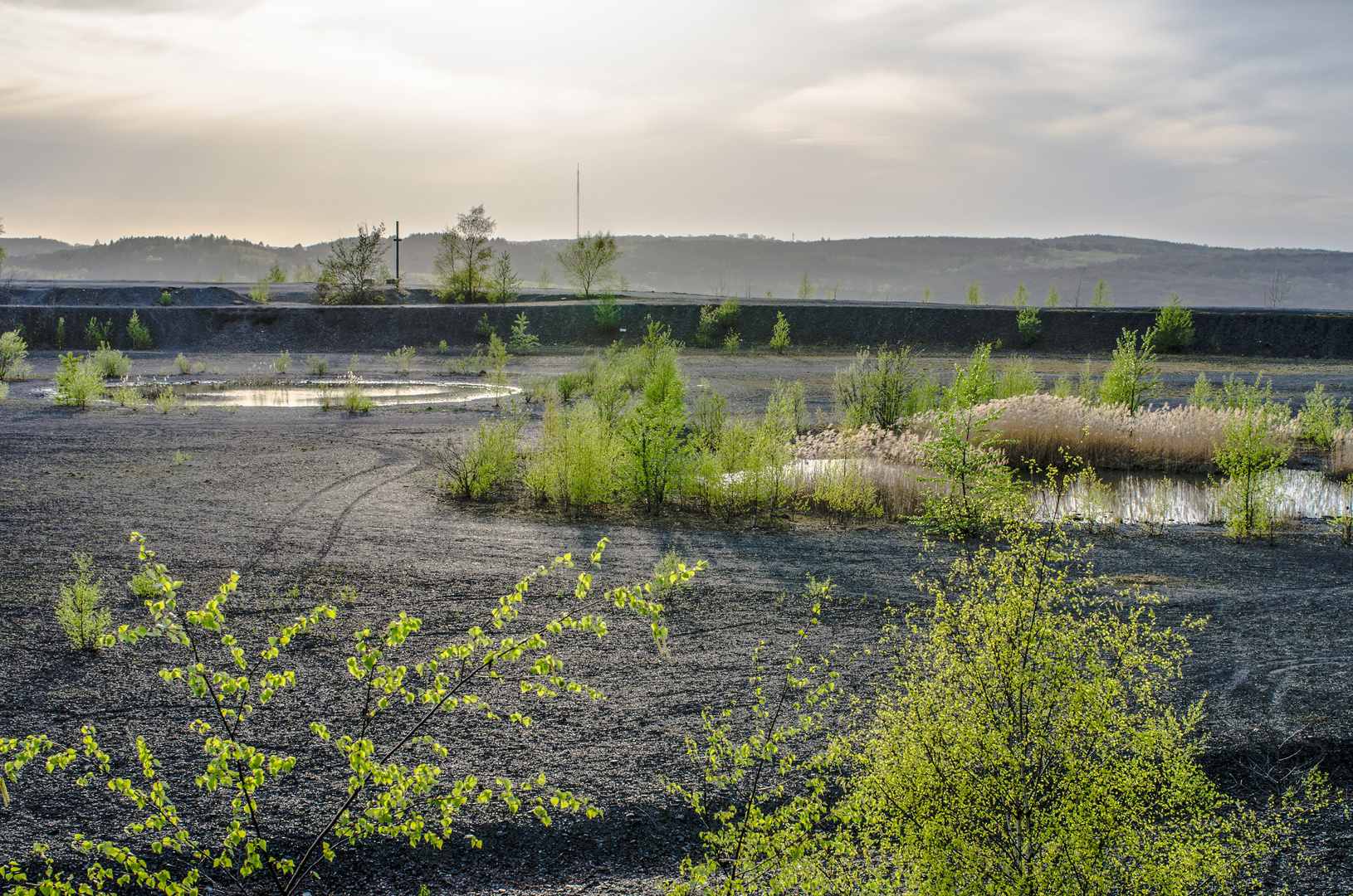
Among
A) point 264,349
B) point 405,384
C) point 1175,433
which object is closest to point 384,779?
point 1175,433

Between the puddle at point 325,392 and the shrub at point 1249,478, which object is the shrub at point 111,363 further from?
the shrub at point 1249,478

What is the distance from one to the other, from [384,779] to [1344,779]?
213 inches

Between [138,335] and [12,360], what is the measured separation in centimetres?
788

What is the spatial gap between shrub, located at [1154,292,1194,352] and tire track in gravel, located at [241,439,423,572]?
32.7m

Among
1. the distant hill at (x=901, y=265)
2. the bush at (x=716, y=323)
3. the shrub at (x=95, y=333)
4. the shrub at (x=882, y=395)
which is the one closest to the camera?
the shrub at (x=882, y=395)

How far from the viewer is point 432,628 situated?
6.63 meters

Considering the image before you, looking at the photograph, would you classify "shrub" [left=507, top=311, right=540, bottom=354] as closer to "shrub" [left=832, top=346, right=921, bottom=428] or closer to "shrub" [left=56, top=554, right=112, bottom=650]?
"shrub" [left=832, top=346, right=921, bottom=428]

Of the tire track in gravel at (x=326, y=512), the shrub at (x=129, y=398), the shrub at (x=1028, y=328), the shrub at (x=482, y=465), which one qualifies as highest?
the shrub at (x=1028, y=328)

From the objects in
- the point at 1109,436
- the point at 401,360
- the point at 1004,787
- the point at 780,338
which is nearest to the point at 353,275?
the point at 401,360

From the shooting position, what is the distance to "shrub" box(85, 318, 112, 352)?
1382 inches

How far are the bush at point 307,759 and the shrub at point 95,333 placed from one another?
34.8m

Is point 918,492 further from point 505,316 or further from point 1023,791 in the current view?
point 505,316

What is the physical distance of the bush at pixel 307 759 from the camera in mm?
2459

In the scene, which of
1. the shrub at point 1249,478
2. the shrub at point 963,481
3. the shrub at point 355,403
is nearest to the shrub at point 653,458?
the shrub at point 963,481
